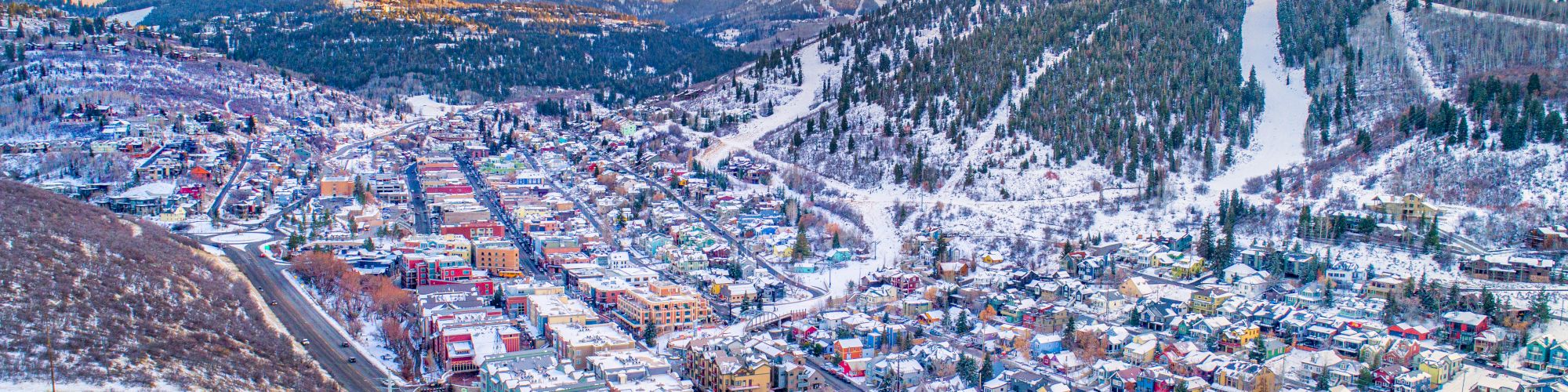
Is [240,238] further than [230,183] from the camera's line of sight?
No

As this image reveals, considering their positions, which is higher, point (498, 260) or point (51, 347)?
point (51, 347)

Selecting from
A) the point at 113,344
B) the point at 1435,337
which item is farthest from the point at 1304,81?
the point at 113,344

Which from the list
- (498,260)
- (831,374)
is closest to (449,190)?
(498,260)

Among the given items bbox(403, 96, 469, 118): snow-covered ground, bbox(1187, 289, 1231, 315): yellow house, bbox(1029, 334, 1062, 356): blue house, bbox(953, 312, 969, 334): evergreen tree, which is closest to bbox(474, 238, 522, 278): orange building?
bbox(953, 312, 969, 334): evergreen tree

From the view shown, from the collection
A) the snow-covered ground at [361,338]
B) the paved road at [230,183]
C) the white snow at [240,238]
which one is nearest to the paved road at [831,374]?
the snow-covered ground at [361,338]

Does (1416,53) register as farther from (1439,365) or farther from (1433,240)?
(1439,365)

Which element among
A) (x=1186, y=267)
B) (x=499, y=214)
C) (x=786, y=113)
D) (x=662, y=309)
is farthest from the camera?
(x=786, y=113)
